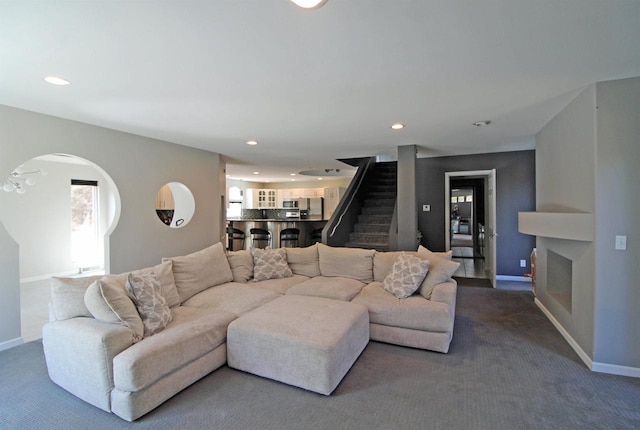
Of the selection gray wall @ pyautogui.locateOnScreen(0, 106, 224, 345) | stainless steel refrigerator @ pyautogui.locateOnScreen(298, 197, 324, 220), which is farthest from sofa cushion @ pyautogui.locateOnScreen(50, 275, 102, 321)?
stainless steel refrigerator @ pyautogui.locateOnScreen(298, 197, 324, 220)

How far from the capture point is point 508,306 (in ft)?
14.4

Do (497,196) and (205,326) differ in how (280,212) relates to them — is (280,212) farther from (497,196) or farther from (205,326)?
(205,326)

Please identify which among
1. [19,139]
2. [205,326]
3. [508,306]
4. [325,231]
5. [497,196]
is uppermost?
[19,139]

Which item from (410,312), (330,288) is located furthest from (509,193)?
(330,288)

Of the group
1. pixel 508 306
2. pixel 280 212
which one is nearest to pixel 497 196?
pixel 508 306

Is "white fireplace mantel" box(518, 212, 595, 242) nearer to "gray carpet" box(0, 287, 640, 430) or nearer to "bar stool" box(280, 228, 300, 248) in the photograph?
"gray carpet" box(0, 287, 640, 430)

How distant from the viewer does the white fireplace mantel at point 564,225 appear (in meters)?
2.74

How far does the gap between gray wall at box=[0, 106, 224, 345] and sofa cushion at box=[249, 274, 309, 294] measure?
5.56ft

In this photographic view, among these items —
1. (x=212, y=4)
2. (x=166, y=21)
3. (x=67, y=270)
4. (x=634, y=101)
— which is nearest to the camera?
(x=212, y=4)

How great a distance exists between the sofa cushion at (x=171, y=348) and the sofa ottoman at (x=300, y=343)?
17 cm

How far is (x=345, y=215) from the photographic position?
20.9 ft

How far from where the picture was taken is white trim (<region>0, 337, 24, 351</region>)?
3.06m

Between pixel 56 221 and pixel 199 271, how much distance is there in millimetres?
4979

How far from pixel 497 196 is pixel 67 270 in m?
8.92
